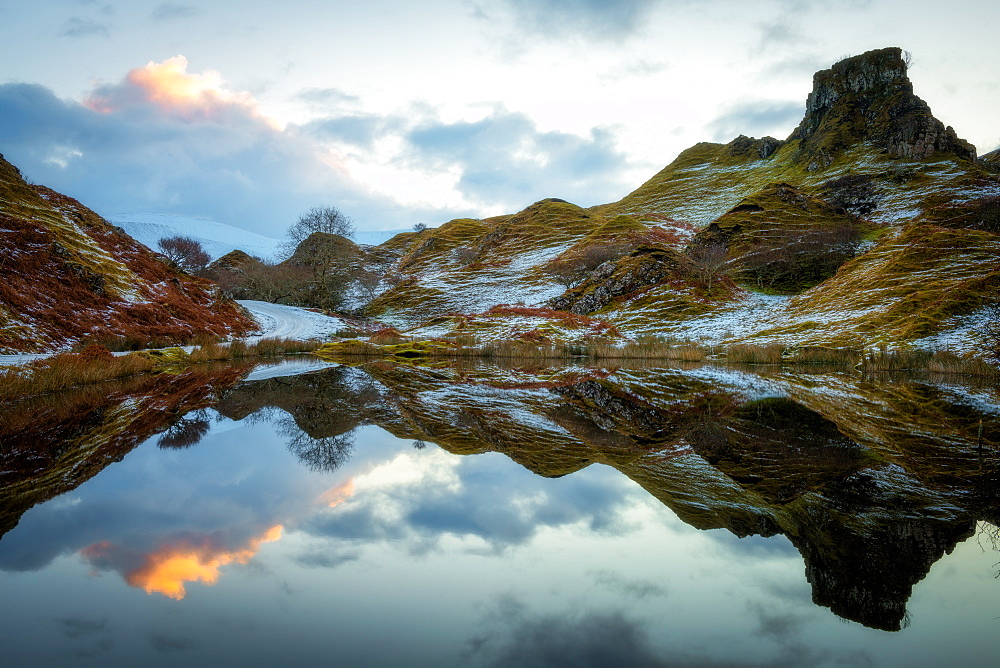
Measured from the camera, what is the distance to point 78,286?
35.2 m

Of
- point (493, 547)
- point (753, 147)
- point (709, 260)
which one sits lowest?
point (493, 547)

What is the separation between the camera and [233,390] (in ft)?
61.4

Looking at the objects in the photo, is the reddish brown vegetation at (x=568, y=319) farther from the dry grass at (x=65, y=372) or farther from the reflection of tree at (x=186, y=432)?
the reflection of tree at (x=186, y=432)

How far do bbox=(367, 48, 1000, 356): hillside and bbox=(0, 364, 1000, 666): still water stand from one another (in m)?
32.0

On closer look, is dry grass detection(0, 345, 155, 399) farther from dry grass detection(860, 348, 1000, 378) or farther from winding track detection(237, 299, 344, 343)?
dry grass detection(860, 348, 1000, 378)

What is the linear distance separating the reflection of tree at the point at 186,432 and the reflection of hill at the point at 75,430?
274 mm

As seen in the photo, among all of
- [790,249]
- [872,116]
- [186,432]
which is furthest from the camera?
[872,116]

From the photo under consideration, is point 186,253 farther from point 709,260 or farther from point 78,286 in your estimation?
point 709,260

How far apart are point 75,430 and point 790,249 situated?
79.0 meters

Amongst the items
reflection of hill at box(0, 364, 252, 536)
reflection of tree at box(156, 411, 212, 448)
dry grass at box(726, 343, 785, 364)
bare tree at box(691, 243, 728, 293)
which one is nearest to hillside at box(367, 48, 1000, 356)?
bare tree at box(691, 243, 728, 293)

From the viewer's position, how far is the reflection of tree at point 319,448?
8.55 metres

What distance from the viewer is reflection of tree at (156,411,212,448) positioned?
9914 mm

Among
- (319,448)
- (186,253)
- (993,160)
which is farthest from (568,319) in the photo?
(993,160)

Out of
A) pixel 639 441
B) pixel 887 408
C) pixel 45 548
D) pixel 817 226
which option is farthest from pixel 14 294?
pixel 817 226
